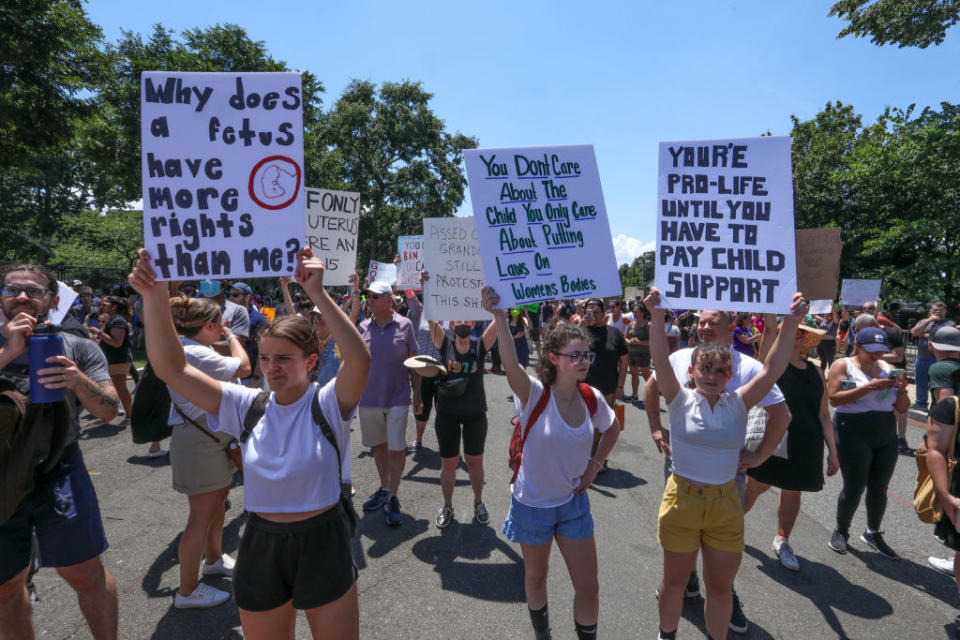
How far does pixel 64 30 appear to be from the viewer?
9797 millimetres

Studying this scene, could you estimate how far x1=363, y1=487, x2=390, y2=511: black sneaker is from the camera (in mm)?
4746

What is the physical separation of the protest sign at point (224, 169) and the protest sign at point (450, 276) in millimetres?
2043

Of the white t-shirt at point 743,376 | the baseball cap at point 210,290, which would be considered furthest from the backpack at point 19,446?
the baseball cap at point 210,290

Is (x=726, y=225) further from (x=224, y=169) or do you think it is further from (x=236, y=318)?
(x=236, y=318)

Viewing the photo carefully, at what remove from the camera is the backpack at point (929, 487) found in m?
2.96

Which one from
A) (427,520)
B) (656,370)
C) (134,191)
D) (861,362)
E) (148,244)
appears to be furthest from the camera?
(134,191)

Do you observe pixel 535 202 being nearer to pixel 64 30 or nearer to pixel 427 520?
pixel 427 520

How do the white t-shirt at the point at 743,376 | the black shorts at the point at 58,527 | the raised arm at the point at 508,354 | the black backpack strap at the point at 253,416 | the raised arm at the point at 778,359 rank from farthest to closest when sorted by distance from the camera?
the white t-shirt at the point at 743,376 < the raised arm at the point at 778,359 < the raised arm at the point at 508,354 < the black shorts at the point at 58,527 < the black backpack strap at the point at 253,416

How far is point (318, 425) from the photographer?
2.10m

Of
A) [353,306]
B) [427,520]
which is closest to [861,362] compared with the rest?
[427,520]

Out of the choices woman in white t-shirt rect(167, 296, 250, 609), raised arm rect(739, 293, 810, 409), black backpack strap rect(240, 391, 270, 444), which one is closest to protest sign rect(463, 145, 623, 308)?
raised arm rect(739, 293, 810, 409)

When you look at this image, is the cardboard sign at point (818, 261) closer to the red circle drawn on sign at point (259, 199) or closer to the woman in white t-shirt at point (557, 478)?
the woman in white t-shirt at point (557, 478)

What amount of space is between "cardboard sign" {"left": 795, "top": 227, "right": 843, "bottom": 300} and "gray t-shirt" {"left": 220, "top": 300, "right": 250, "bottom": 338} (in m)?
5.58

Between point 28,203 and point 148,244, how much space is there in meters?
50.1
